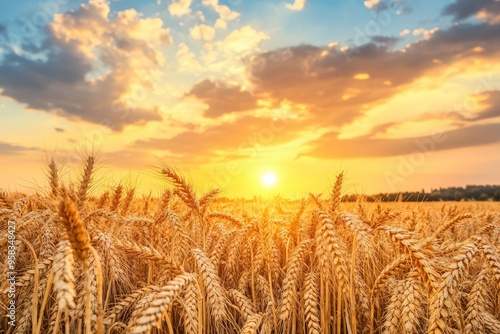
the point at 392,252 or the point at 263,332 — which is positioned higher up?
the point at 392,252

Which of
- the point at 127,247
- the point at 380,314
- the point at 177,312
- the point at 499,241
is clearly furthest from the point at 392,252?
the point at 127,247

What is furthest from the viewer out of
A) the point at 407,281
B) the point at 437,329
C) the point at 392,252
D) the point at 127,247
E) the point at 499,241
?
the point at 499,241

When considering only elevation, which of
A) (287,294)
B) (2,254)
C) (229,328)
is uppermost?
(2,254)

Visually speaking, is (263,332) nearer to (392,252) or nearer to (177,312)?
(177,312)

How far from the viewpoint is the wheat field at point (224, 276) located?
7.41ft

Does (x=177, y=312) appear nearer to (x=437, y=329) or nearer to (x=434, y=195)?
(x=437, y=329)

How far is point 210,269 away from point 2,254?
110 inches

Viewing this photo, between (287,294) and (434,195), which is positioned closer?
(287,294)

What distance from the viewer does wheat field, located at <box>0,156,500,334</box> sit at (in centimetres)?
226

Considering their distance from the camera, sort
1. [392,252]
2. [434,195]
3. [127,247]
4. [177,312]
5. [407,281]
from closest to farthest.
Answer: [127,247] < [407,281] < [177,312] < [392,252] < [434,195]

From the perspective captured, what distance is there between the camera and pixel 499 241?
5098 millimetres

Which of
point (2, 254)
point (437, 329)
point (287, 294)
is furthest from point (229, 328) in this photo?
point (2, 254)

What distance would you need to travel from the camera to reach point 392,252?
4.77 meters

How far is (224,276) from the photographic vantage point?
4.47m
